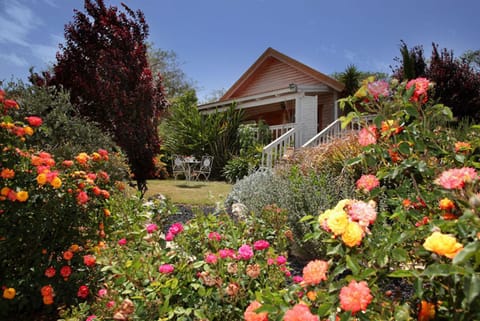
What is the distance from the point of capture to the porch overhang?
36.4 feet

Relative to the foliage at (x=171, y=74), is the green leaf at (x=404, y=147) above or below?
below

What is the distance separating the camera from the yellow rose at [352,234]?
1.09 metres

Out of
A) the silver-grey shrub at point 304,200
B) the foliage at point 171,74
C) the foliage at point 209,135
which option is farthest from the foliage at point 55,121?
the foliage at point 171,74

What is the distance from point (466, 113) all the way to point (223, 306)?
11.6 metres

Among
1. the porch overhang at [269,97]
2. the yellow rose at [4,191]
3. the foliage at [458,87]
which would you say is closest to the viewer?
the yellow rose at [4,191]

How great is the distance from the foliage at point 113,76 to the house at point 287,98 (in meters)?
3.18

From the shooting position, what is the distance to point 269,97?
1255 centimetres

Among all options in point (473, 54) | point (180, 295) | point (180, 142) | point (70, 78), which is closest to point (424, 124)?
point (180, 295)

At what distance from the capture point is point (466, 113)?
10352mm

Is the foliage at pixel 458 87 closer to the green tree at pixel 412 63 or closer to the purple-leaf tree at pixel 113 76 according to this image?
the green tree at pixel 412 63

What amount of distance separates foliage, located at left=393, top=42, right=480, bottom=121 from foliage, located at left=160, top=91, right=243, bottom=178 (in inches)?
261

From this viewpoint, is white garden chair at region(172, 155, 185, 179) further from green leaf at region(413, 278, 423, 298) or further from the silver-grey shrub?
green leaf at region(413, 278, 423, 298)

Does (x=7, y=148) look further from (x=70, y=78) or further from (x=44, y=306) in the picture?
(x=70, y=78)

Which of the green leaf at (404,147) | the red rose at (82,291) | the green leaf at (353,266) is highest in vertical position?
the green leaf at (404,147)
